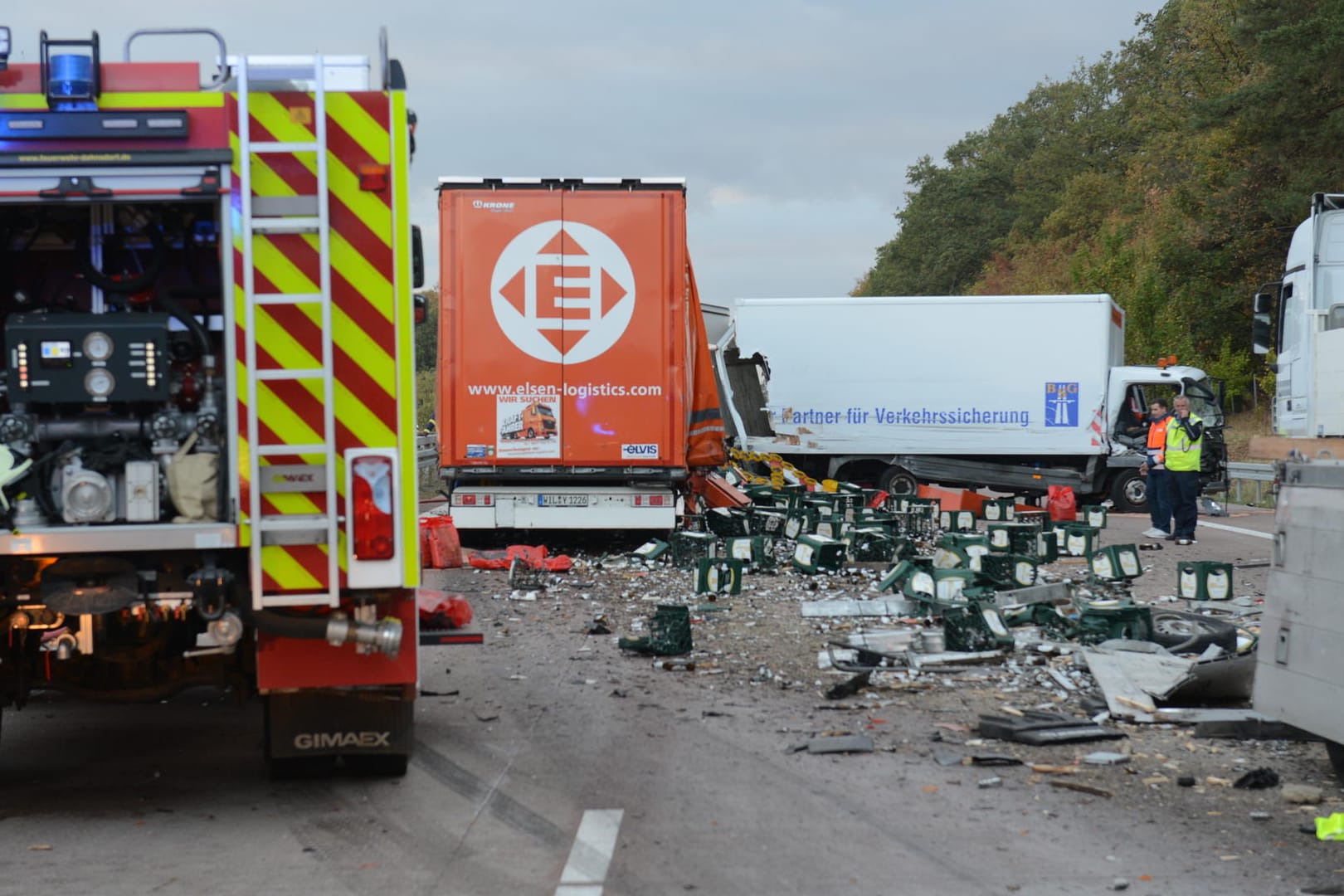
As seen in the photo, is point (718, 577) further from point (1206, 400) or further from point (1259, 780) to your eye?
point (1206, 400)

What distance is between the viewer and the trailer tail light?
5461mm

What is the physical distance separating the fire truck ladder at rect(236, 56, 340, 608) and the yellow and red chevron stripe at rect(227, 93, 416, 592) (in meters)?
0.02

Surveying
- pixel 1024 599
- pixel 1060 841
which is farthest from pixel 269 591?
pixel 1024 599

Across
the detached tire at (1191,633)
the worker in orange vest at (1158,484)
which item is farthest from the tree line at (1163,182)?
the detached tire at (1191,633)

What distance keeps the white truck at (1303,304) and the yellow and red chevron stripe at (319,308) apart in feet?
34.1

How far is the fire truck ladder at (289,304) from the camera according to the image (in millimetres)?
5406

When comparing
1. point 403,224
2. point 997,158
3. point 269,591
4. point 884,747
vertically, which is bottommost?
point 884,747

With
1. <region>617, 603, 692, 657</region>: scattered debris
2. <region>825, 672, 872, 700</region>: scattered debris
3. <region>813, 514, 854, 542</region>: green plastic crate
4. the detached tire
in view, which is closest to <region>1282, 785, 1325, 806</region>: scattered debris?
<region>825, 672, 872, 700</region>: scattered debris

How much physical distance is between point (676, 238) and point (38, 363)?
31.6ft

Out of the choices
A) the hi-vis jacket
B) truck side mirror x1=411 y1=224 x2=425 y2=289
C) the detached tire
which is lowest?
the detached tire

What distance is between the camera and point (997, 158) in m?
84.3

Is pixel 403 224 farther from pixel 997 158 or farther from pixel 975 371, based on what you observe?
pixel 997 158

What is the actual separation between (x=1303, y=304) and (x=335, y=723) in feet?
42.1

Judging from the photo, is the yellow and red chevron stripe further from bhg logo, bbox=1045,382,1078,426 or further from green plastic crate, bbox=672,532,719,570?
bhg logo, bbox=1045,382,1078,426
